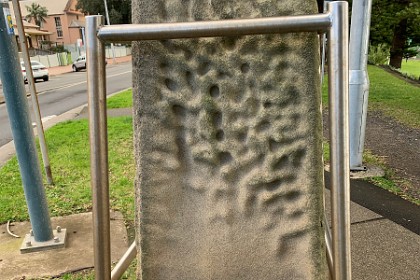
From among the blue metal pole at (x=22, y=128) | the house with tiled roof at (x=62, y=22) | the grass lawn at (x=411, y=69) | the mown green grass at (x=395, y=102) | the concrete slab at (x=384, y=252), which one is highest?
the house with tiled roof at (x=62, y=22)

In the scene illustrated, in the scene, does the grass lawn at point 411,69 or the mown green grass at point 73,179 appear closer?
the mown green grass at point 73,179

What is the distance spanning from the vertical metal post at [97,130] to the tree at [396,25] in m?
11.4

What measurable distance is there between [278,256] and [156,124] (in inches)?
29.3

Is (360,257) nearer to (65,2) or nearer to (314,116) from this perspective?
(314,116)

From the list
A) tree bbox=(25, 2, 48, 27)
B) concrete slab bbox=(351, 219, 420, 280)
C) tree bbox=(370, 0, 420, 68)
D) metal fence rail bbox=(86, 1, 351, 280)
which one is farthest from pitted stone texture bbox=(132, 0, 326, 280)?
tree bbox=(25, 2, 48, 27)

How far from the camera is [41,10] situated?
201ft

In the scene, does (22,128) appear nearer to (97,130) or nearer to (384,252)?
(97,130)

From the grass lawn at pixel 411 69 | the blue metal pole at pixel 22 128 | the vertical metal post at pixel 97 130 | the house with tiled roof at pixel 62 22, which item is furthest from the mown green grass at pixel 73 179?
the house with tiled roof at pixel 62 22

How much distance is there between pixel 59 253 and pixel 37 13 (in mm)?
66205

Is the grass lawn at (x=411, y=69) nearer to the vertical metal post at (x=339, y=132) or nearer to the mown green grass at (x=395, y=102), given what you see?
the mown green grass at (x=395, y=102)

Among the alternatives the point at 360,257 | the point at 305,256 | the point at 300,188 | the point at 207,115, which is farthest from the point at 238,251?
the point at 360,257

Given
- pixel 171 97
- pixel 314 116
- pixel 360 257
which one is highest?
pixel 171 97

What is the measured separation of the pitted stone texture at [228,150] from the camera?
155 centimetres

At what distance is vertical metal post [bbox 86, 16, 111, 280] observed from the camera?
1.43m
